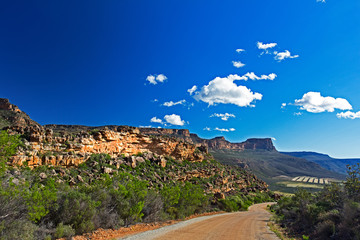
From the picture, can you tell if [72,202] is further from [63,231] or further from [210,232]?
[210,232]

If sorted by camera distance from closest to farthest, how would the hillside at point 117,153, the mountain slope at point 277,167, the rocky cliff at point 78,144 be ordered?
1. the rocky cliff at point 78,144
2. the hillside at point 117,153
3. the mountain slope at point 277,167

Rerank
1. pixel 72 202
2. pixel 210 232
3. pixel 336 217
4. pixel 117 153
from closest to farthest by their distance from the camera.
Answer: pixel 72 202
pixel 336 217
pixel 210 232
pixel 117 153

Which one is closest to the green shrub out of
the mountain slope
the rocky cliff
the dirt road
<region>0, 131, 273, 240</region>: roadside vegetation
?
<region>0, 131, 273, 240</region>: roadside vegetation

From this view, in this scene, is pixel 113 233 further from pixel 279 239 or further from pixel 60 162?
pixel 60 162

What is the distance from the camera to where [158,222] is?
16438 millimetres

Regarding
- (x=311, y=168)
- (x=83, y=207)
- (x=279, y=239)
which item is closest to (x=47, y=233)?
(x=83, y=207)

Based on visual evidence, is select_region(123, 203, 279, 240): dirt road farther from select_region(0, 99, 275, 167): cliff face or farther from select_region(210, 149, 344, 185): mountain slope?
select_region(210, 149, 344, 185): mountain slope

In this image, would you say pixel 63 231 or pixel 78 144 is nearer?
pixel 63 231

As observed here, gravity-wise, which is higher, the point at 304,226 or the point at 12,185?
the point at 12,185

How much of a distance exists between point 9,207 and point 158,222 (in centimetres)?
1152

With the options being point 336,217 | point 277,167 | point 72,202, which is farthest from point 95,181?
point 277,167

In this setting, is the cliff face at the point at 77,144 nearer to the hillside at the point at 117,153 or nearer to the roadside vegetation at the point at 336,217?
the hillside at the point at 117,153

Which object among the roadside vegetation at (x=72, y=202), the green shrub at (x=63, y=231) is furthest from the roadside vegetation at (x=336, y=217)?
the green shrub at (x=63, y=231)

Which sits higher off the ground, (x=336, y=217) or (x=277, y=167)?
(x=336, y=217)
